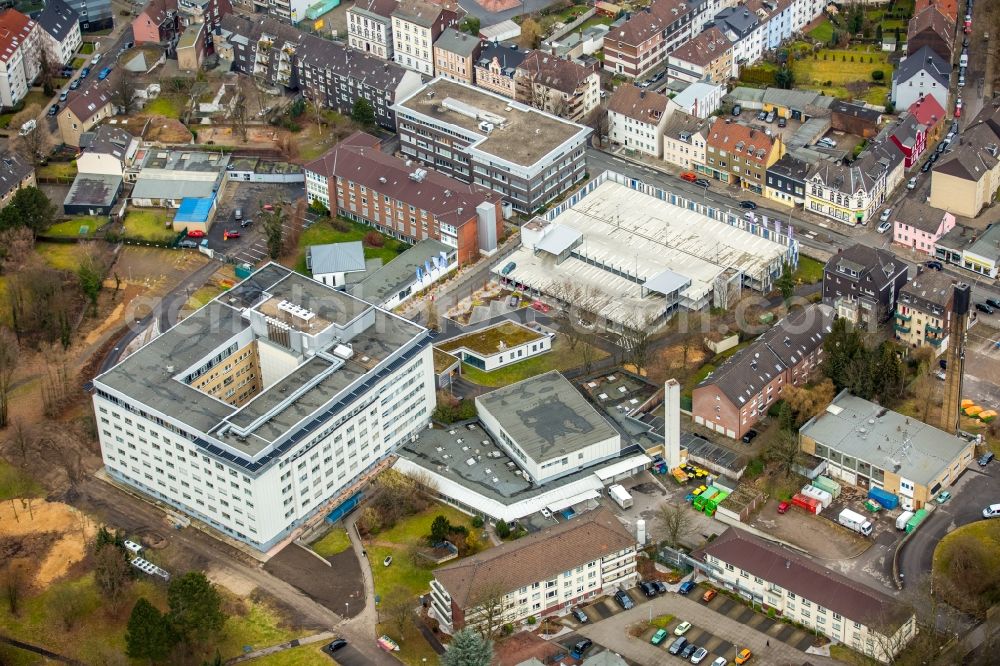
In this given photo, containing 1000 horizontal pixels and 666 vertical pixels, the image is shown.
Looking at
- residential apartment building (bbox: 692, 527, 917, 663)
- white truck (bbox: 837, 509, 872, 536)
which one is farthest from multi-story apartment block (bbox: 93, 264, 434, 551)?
white truck (bbox: 837, 509, 872, 536)

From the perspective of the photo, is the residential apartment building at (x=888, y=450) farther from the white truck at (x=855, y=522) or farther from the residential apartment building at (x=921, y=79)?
the residential apartment building at (x=921, y=79)

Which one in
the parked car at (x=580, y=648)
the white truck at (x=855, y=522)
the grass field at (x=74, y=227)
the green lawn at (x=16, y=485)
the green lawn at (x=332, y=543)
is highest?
the grass field at (x=74, y=227)

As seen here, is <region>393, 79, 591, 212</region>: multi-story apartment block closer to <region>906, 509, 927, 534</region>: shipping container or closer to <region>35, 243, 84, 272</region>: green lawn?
<region>35, 243, 84, 272</region>: green lawn

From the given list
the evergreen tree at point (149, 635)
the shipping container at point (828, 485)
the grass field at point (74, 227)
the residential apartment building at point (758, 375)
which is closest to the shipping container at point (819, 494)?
the shipping container at point (828, 485)

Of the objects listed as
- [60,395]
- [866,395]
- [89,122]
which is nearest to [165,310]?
[60,395]

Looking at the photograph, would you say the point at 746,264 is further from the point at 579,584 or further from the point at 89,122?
the point at 89,122

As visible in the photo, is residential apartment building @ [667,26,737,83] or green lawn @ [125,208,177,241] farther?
residential apartment building @ [667,26,737,83]

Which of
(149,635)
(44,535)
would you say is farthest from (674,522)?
(44,535)
